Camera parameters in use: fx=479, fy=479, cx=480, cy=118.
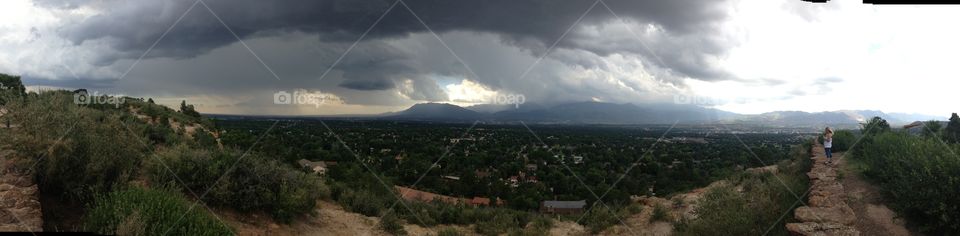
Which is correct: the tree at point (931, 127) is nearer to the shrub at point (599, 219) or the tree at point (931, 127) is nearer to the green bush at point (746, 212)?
the green bush at point (746, 212)

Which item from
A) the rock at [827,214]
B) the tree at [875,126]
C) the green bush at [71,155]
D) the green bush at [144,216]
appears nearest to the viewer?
the green bush at [144,216]

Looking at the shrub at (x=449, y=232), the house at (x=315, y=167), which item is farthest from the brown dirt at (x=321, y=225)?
the house at (x=315, y=167)

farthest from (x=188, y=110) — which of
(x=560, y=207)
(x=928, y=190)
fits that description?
(x=928, y=190)

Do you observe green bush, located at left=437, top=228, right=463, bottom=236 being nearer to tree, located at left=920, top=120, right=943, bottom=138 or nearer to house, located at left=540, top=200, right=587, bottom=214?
house, located at left=540, top=200, right=587, bottom=214

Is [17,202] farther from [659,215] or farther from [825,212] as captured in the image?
[659,215]

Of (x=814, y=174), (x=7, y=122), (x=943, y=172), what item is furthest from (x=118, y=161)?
(x=814, y=174)

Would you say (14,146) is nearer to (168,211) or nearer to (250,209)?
(168,211)

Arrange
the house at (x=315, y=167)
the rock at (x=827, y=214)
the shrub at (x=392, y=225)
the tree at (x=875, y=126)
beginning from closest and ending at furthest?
1. the rock at (x=827, y=214)
2. the shrub at (x=392, y=225)
3. the tree at (x=875, y=126)
4. the house at (x=315, y=167)
